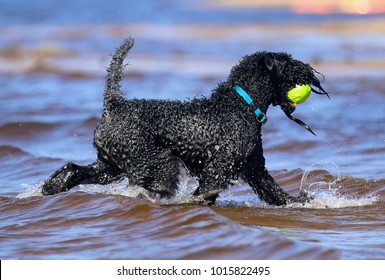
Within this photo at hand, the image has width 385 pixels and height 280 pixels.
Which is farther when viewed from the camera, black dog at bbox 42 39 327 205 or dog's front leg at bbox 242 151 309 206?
dog's front leg at bbox 242 151 309 206

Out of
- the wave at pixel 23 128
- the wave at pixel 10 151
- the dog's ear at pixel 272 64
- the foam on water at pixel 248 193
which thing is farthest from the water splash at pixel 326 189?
the wave at pixel 23 128

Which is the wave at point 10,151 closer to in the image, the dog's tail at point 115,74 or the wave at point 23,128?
the wave at point 23,128

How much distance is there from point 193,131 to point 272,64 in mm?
859

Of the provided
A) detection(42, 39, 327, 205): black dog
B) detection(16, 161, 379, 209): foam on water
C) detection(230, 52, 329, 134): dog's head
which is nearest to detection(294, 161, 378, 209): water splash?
detection(16, 161, 379, 209): foam on water

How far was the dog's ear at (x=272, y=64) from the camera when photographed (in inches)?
285

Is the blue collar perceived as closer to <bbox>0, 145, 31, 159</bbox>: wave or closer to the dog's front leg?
the dog's front leg

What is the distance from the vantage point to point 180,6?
27.5 meters

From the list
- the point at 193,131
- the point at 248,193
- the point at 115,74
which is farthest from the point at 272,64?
the point at 248,193

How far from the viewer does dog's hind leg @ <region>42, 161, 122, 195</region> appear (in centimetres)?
736

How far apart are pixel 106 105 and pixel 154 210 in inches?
36.7

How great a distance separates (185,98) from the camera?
12844 mm

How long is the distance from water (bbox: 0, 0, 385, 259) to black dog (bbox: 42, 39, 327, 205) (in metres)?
0.21

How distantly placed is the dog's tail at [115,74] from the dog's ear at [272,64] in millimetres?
1126
